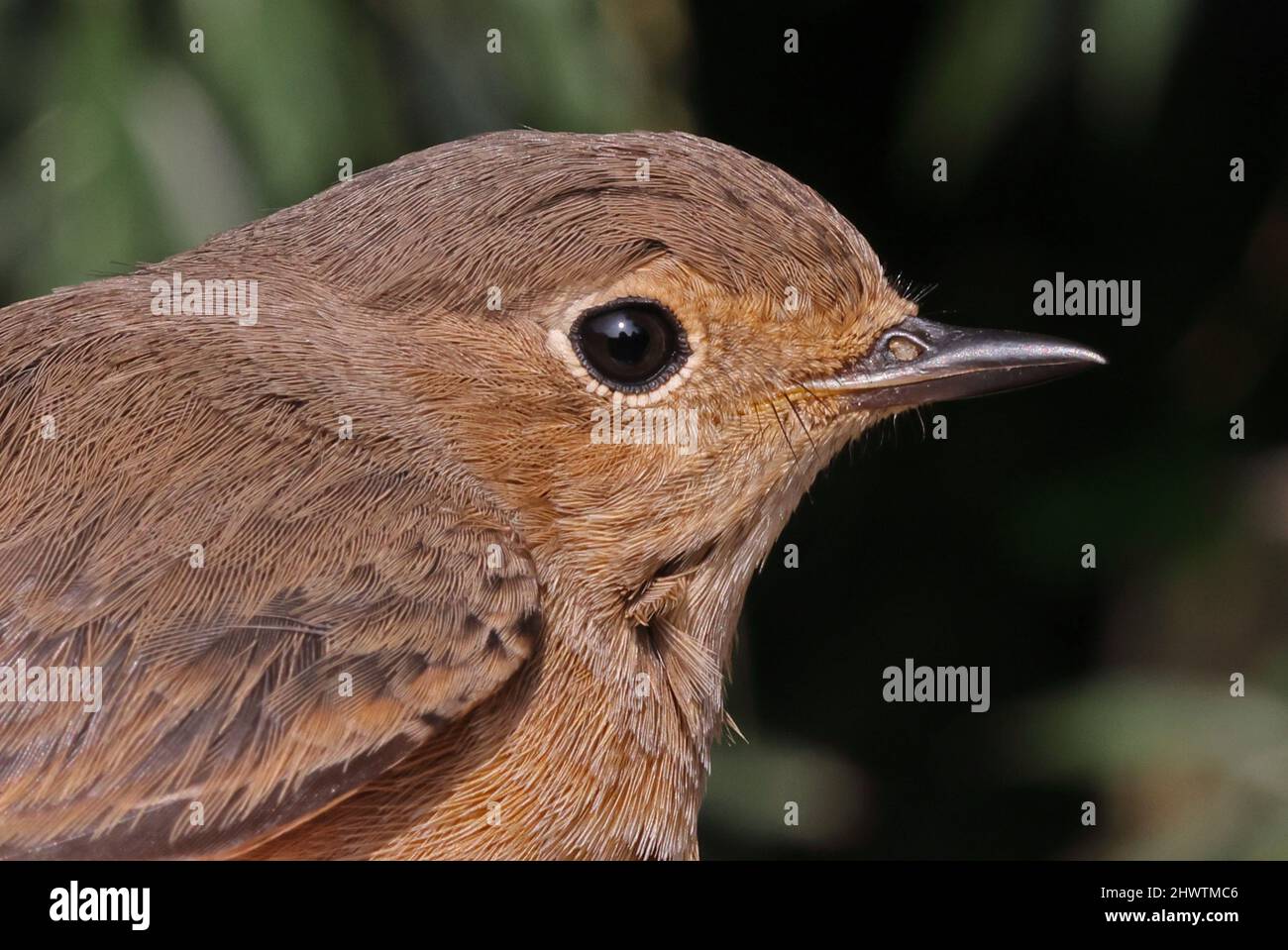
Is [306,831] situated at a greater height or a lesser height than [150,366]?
lesser

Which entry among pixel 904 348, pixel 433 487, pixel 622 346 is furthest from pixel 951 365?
pixel 433 487

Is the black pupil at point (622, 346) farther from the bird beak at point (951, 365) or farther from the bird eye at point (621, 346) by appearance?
the bird beak at point (951, 365)

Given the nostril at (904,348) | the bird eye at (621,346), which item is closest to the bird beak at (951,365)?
the nostril at (904,348)

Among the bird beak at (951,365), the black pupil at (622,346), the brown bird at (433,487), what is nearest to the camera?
the brown bird at (433,487)

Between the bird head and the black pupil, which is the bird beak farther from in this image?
the black pupil

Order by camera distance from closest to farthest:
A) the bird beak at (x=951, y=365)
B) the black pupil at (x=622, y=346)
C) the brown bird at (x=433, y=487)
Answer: the brown bird at (x=433, y=487) < the black pupil at (x=622, y=346) < the bird beak at (x=951, y=365)
